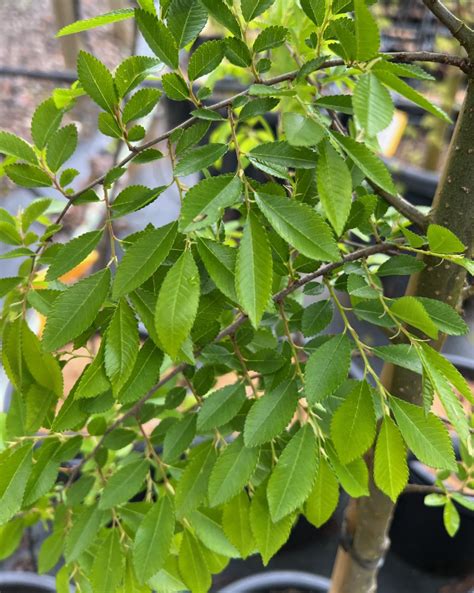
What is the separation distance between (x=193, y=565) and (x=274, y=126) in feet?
5.95

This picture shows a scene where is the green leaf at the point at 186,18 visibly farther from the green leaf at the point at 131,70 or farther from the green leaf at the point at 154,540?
the green leaf at the point at 154,540

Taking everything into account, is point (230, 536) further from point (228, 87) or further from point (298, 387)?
point (228, 87)

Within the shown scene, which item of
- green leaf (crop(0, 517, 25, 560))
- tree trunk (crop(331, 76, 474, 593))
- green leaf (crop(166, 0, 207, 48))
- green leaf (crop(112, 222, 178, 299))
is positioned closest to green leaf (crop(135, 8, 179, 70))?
green leaf (crop(166, 0, 207, 48))

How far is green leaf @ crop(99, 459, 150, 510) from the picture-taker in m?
0.52

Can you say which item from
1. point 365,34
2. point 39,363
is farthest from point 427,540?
point 365,34

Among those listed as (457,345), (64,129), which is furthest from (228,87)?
(64,129)

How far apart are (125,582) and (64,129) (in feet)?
1.29

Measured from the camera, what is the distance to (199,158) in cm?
38

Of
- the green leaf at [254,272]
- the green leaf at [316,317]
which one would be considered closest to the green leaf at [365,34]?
the green leaf at [254,272]

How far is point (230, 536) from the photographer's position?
1.56 ft

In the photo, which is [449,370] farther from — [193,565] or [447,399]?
[193,565]

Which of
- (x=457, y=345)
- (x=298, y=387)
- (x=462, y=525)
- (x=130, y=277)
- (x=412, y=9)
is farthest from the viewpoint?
(x=412, y=9)

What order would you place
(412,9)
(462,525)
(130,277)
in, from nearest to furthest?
(130,277)
(462,525)
(412,9)

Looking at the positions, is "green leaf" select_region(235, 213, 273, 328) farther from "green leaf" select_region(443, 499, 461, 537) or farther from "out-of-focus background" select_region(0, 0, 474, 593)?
"green leaf" select_region(443, 499, 461, 537)
